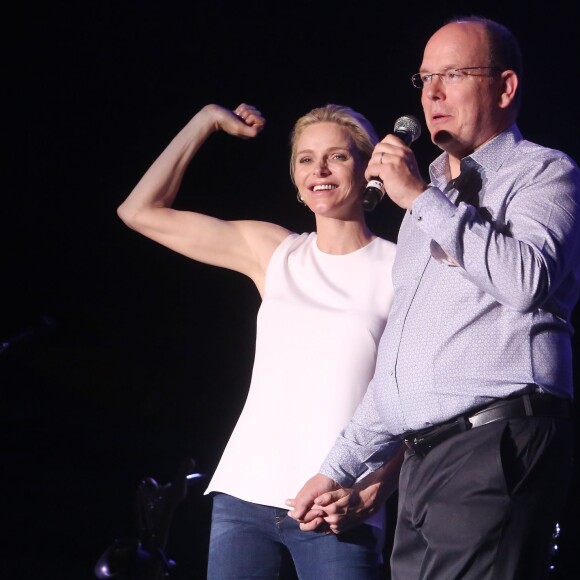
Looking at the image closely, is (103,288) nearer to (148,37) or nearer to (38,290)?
(38,290)

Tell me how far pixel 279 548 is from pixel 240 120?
119 cm

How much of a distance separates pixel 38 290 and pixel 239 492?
3.05 m

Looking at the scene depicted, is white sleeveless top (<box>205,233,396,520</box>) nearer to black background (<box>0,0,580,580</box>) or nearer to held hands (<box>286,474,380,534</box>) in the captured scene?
held hands (<box>286,474,380,534</box>)

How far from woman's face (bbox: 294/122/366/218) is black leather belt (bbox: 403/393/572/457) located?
0.89 metres

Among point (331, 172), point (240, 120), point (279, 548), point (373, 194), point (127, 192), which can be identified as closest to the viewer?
point (373, 194)

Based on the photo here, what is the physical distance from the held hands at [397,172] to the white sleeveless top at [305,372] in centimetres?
53

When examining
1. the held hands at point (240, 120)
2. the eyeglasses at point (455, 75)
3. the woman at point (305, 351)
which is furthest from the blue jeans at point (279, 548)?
the held hands at point (240, 120)

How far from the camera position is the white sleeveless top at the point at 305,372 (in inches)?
76.4

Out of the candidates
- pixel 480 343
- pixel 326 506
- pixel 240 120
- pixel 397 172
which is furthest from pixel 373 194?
pixel 240 120

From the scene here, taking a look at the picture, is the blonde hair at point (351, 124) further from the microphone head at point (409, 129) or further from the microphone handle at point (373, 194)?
the microphone handle at point (373, 194)

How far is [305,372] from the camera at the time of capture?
6.58 feet

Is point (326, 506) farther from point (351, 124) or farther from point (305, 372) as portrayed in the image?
point (351, 124)

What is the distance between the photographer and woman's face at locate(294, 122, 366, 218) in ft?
7.25

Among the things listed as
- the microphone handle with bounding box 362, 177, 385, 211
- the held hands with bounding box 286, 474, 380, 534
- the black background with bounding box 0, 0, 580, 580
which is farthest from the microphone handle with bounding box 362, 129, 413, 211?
the black background with bounding box 0, 0, 580, 580
